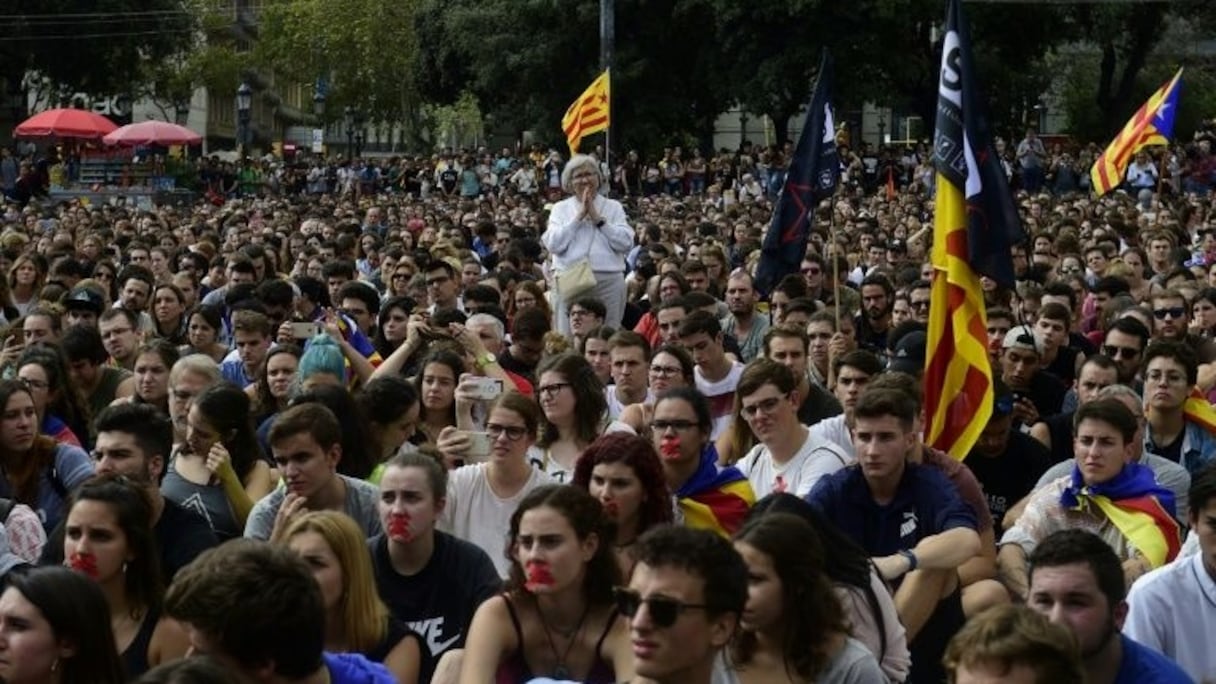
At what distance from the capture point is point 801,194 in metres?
16.2

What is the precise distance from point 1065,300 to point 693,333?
10.1ft

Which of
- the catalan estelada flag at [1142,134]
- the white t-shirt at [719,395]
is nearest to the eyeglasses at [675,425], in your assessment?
the white t-shirt at [719,395]

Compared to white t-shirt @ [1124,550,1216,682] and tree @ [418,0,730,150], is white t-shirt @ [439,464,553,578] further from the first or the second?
tree @ [418,0,730,150]

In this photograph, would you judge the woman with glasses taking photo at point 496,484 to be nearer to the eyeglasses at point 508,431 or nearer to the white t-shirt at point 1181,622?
the eyeglasses at point 508,431

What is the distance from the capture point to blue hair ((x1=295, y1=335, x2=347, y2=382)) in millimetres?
10828

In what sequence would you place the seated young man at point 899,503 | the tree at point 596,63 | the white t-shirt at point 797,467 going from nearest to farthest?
the seated young man at point 899,503 → the white t-shirt at point 797,467 → the tree at point 596,63

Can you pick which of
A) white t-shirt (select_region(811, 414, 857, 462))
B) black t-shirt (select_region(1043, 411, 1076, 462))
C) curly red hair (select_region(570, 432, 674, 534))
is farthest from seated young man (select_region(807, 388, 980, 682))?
black t-shirt (select_region(1043, 411, 1076, 462))

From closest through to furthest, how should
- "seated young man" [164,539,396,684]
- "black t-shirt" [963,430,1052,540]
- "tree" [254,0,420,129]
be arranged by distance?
"seated young man" [164,539,396,684], "black t-shirt" [963,430,1052,540], "tree" [254,0,420,129]

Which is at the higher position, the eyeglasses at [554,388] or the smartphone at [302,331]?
the eyeglasses at [554,388]

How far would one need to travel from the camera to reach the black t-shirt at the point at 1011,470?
9.98 meters

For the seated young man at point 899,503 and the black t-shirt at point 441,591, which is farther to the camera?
the seated young man at point 899,503

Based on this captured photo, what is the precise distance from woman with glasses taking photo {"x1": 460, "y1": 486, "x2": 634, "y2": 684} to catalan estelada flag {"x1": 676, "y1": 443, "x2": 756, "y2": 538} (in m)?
1.80

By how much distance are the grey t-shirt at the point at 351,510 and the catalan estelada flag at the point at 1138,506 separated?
103 inches

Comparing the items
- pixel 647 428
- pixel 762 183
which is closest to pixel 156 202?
pixel 762 183
